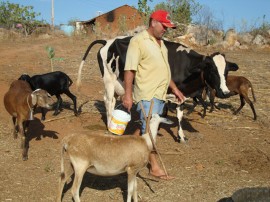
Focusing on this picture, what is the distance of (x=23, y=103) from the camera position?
22.9ft

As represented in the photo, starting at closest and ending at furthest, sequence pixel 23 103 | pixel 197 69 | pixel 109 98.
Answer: pixel 23 103 < pixel 197 69 < pixel 109 98

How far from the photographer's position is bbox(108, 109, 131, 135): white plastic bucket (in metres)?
5.15

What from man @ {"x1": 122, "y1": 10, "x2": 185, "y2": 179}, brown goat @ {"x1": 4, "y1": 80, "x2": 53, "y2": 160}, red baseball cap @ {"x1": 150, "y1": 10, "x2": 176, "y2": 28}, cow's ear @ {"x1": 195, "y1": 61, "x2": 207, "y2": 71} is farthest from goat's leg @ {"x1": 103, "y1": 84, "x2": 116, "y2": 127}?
red baseball cap @ {"x1": 150, "y1": 10, "x2": 176, "y2": 28}

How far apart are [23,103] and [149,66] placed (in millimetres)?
2857

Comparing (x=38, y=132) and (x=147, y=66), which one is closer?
(x=147, y=66)

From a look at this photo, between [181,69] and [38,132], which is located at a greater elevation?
[181,69]

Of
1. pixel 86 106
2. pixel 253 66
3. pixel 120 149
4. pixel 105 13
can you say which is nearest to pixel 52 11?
pixel 105 13

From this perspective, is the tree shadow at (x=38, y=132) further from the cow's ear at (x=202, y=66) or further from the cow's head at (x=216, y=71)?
the cow's head at (x=216, y=71)

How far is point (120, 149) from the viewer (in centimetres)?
473

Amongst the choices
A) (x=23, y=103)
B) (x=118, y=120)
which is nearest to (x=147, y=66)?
(x=118, y=120)

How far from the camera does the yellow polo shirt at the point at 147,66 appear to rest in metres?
5.09

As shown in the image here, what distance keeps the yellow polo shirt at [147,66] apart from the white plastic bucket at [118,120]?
0.38 m

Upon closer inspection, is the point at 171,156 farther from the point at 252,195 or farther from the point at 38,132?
the point at 252,195

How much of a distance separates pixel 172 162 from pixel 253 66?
1244 cm
